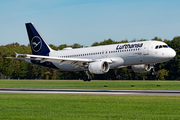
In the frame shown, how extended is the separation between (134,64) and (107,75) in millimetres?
82485

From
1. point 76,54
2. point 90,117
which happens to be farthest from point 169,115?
point 76,54

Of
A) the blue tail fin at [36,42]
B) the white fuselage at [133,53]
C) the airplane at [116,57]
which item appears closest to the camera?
the white fuselage at [133,53]

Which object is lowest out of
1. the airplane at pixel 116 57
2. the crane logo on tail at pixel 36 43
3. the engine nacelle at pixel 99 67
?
A: the engine nacelle at pixel 99 67

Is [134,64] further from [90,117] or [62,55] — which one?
[90,117]

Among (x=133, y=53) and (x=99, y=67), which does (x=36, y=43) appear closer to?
(x=99, y=67)

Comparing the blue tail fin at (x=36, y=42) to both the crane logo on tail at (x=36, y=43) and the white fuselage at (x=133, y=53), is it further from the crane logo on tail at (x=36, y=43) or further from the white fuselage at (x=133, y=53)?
the white fuselage at (x=133, y=53)

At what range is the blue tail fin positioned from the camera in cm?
6781

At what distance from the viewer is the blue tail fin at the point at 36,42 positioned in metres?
→ 67.8

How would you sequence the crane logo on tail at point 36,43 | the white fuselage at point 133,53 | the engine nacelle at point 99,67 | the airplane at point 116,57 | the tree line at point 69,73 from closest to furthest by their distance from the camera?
the white fuselage at point 133,53
the airplane at point 116,57
the engine nacelle at point 99,67
the crane logo on tail at point 36,43
the tree line at point 69,73

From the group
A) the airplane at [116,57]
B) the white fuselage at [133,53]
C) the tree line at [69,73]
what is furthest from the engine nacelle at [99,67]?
the tree line at [69,73]

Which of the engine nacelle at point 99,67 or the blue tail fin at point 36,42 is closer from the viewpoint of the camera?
the engine nacelle at point 99,67

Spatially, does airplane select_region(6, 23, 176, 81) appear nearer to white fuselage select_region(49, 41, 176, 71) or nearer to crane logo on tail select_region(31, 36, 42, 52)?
white fuselage select_region(49, 41, 176, 71)

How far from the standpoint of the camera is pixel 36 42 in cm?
6869

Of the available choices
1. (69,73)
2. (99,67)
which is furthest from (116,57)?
(69,73)
